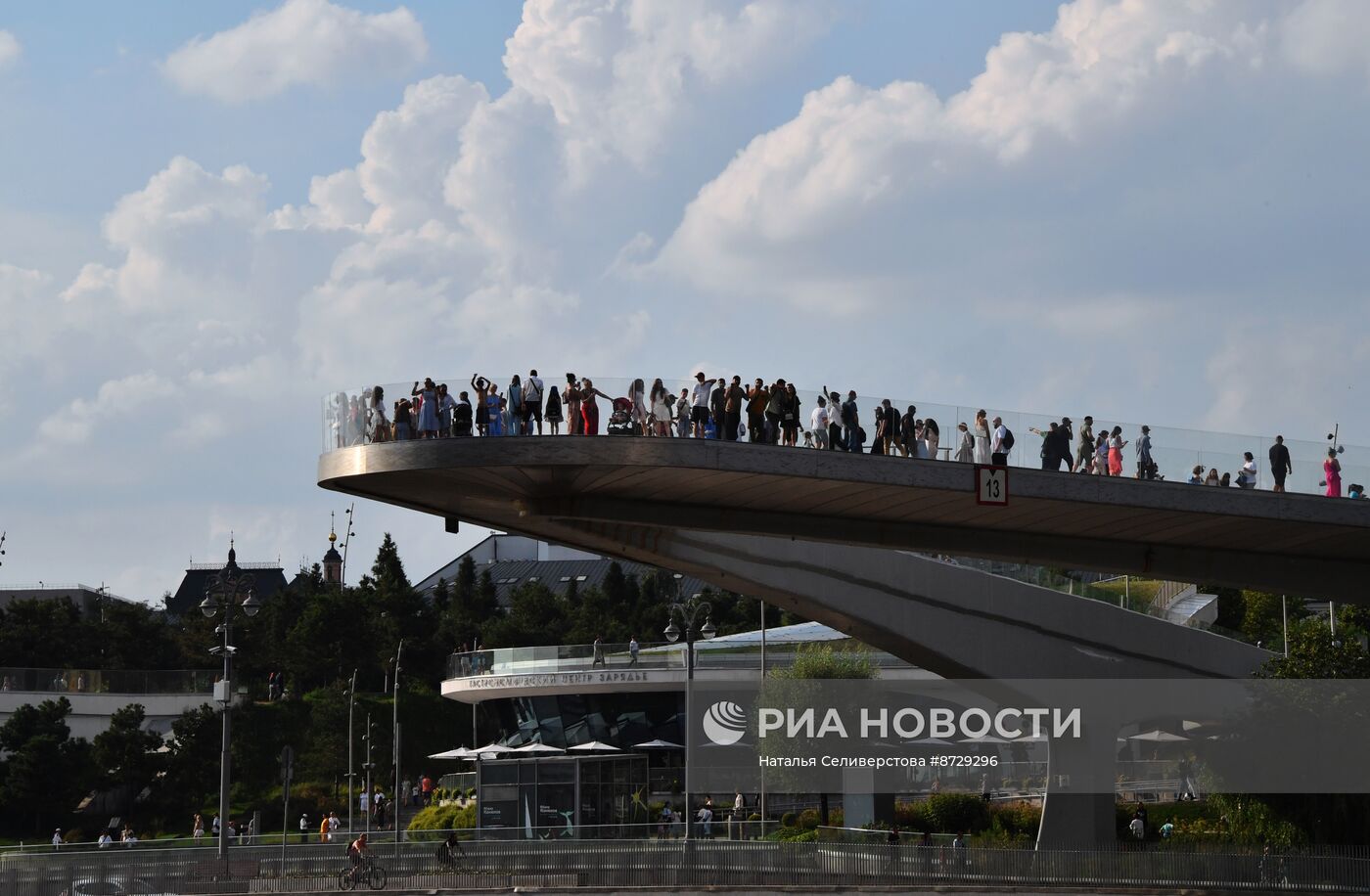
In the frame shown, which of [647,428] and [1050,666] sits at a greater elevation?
[647,428]

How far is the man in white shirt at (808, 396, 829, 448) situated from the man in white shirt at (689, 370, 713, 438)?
2.25 metres

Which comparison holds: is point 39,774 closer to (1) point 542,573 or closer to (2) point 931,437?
(2) point 931,437

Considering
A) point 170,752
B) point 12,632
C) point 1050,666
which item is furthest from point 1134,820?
point 12,632

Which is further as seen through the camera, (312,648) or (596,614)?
(596,614)

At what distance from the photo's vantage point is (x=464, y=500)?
35688mm

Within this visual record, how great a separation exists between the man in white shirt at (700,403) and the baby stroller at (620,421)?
4.17 feet

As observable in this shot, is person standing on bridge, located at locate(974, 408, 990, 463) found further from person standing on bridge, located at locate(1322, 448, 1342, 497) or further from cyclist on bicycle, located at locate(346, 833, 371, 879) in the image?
cyclist on bicycle, located at locate(346, 833, 371, 879)

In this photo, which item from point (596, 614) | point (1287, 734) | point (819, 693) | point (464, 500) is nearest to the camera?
point (464, 500)

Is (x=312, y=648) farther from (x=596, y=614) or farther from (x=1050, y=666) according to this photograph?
(x=1050, y=666)

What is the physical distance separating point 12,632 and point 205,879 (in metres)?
66.3

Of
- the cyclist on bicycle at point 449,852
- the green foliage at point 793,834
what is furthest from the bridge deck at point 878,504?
the green foliage at point 793,834

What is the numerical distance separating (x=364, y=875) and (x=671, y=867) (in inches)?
272

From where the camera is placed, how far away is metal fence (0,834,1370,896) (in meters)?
35.1

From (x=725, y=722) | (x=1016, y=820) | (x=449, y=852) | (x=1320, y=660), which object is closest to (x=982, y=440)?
→ (x=1320, y=660)
